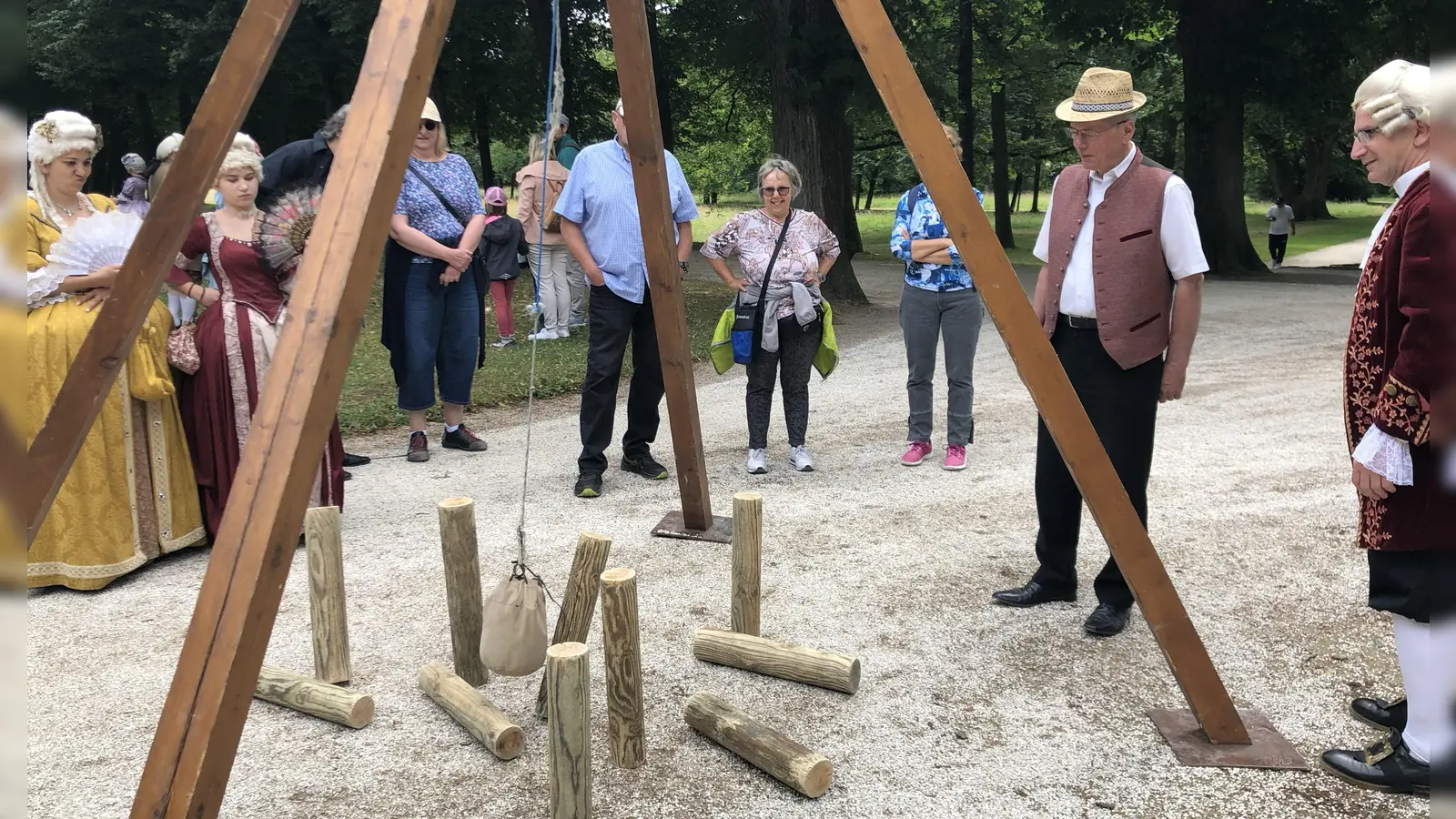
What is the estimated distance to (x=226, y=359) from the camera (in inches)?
179

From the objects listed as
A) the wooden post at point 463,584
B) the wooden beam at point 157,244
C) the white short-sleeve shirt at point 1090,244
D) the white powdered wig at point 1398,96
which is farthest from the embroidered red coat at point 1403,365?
the wooden beam at point 157,244

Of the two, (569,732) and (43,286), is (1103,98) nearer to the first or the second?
(569,732)

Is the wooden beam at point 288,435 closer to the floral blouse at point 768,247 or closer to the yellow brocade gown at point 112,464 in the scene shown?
the yellow brocade gown at point 112,464

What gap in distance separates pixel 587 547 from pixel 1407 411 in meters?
2.14

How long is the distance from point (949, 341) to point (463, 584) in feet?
11.5

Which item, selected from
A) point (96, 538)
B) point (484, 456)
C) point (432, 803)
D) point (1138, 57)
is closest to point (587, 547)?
point (432, 803)

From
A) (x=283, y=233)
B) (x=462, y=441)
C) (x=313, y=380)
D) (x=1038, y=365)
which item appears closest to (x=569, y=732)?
(x=313, y=380)

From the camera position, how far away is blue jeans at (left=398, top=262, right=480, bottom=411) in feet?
19.3

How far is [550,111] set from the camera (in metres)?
3.46

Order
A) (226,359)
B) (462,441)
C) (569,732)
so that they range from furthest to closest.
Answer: (462,441) → (226,359) → (569,732)

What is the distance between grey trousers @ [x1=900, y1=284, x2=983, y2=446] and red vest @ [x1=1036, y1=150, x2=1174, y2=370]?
2.23m

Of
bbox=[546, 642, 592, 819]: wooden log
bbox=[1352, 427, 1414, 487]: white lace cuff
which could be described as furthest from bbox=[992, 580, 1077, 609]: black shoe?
bbox=[546, 642, 592, 819]: wooden log

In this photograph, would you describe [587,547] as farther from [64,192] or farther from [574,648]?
[64,192]

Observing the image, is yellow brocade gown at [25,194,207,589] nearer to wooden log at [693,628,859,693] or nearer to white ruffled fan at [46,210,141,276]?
white ruffled fan at [46,210,141,276]
